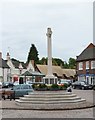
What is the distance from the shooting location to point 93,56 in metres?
64.0

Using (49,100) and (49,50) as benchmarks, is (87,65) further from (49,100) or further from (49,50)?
(49,100)

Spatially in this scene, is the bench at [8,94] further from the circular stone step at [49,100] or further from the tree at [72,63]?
the tree at [72,63]

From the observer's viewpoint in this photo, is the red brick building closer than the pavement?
No

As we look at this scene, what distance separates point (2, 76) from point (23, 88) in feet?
157

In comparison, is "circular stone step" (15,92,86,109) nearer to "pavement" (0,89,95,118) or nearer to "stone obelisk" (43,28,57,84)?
"pavement" (0,89,95,118)

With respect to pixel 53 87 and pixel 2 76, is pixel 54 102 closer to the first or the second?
pixel 53 87

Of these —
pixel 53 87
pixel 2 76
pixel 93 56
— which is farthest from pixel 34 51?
pixel 53 87

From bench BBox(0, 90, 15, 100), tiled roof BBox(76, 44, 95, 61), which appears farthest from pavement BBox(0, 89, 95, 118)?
tiled roof BBox(76, 44, 95, 61)

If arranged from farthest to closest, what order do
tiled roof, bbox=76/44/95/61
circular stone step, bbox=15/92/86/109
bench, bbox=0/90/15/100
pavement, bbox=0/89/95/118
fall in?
1. tiled roof, bbox=76/44/95/61
2. bench, bbox=0/90/15/100
3. circular stone step, bbox=15/92/86/109
4. pavement, bbox=0/89/95/118

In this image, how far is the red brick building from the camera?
208ft

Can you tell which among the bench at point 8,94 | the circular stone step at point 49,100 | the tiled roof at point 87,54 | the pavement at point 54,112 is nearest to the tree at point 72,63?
the tiled roof at point 87,54

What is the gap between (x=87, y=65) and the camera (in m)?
64.8

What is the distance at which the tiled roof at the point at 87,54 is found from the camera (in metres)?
64.7

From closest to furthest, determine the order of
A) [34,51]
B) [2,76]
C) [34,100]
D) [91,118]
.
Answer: [91,118], [34,100], [2,76], [34,51]
